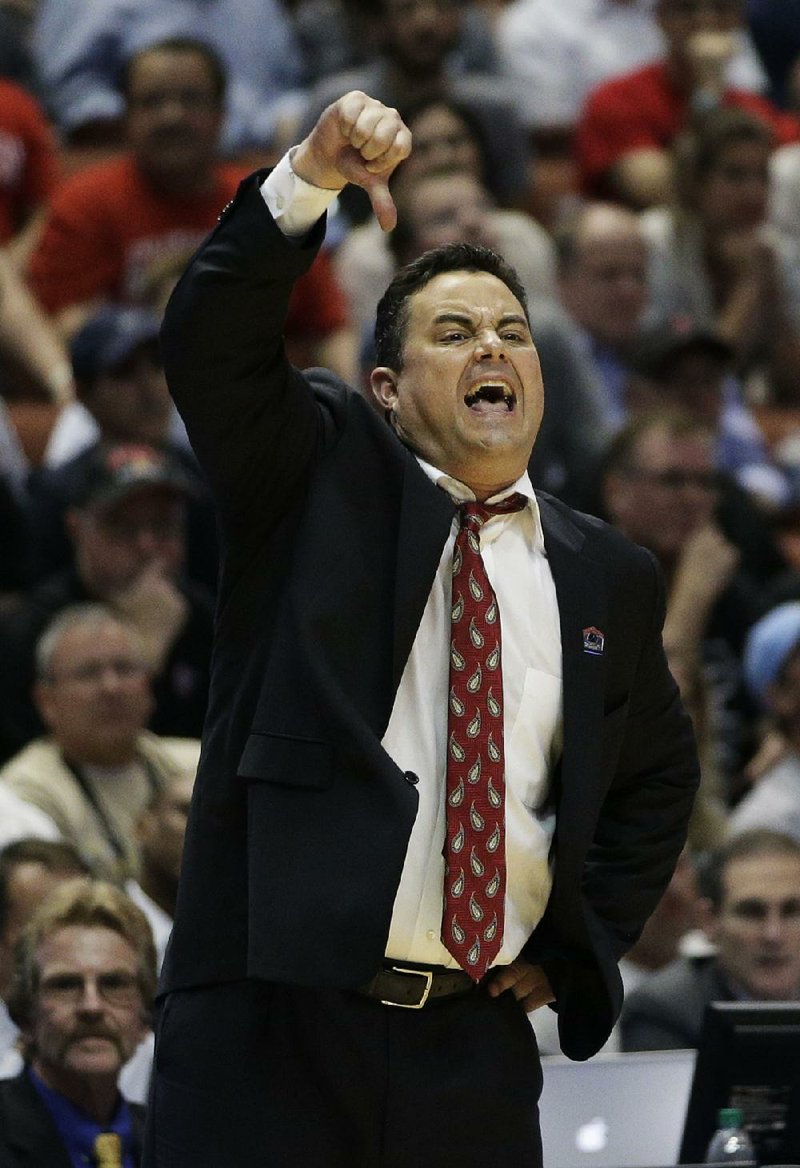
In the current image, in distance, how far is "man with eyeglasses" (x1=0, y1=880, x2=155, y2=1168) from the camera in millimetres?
3756

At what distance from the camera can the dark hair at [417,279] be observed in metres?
2.72

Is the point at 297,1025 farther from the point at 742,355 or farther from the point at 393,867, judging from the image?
the point at 742,355

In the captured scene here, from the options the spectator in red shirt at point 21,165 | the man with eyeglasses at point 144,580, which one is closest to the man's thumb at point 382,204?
the man with eyeglasses at point 144,580

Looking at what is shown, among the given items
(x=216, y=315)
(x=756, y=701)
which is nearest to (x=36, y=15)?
(x=756, y=701)

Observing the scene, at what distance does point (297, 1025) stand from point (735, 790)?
11.7 feet

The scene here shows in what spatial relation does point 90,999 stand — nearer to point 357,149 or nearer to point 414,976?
point 414,976

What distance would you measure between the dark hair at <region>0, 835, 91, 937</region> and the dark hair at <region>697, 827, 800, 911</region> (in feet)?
4.46

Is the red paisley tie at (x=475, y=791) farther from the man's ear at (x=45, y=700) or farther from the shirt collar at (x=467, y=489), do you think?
the man's ear at (x=45, y=700)

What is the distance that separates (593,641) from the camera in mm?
2668

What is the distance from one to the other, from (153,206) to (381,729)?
4752 millimetres

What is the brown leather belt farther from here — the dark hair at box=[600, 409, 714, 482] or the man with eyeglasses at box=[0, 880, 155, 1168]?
the dark hair at box=[600, 409, 714, 482]

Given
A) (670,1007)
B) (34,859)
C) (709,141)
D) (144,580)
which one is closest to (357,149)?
(34,859)

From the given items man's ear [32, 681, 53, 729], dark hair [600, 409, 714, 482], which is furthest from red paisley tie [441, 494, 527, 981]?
dark hair [600, 409, 714, 482]

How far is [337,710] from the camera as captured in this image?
2439 millimetres
